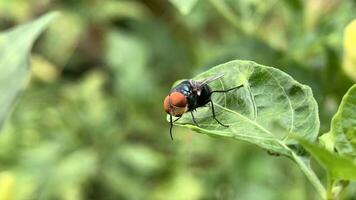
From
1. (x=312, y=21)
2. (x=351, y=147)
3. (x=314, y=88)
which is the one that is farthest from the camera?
(x=312, y=21)

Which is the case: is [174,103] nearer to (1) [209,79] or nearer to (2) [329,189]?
(1) [209,79]

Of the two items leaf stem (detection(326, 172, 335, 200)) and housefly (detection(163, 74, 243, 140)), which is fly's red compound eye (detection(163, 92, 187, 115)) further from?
leaf stem (detection(326, 172, 335, 200))

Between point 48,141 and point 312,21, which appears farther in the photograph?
point 48,141

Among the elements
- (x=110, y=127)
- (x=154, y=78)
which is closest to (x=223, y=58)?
(x=110, y=127)

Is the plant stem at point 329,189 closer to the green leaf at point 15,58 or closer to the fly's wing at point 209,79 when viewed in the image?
the fly's wing at point 209,79

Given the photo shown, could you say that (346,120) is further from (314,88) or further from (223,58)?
(223,58)

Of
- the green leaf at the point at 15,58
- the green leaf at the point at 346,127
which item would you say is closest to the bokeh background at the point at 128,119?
the green leaf at the point at 15,58

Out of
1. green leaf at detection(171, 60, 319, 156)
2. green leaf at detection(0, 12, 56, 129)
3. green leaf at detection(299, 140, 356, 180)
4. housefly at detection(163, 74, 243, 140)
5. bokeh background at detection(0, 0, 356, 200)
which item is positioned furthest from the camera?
bokeh background at detection(0, 0, 356, 200)

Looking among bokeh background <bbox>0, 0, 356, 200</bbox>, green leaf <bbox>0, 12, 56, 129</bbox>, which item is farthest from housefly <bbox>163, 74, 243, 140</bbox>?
bokeh background <bbox>0, 0, 356, 200</bbox>
